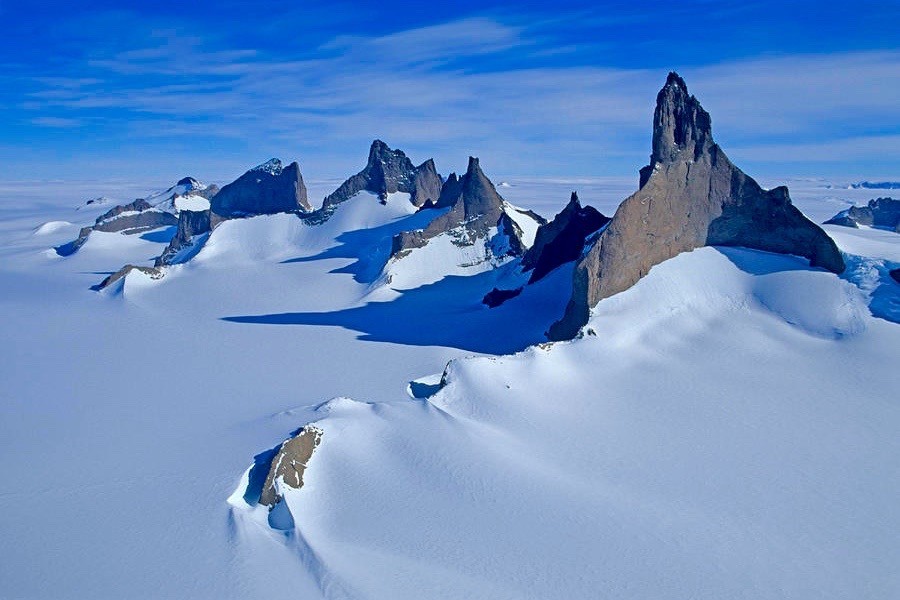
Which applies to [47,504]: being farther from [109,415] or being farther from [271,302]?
[271,302]

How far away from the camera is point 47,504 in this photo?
18984 mm

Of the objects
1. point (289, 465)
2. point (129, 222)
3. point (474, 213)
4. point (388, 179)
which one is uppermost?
point (388, 179)

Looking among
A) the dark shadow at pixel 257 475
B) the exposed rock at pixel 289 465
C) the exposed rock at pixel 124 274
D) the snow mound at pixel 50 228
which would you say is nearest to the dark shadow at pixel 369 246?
the exposed rock at pixel 124 274

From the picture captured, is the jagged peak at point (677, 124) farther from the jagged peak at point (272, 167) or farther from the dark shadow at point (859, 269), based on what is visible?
the jagged peak at point (272, 167)

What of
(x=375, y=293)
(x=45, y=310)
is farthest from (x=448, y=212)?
(x=45, y=310)

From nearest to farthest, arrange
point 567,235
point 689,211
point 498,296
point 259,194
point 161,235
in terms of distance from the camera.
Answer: point 689,211 → point 567,235 → point 498,296 → point 259,194 → point 161,235

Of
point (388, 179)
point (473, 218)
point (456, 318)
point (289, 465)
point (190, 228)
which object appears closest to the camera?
point (289, 465)

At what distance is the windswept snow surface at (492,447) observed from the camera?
15.8m

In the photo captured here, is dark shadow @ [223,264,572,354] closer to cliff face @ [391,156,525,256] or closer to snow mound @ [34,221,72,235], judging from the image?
cliff face @ [391,156,525,256]

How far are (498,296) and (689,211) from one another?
463 inches

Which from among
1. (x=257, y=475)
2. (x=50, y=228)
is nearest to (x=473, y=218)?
(x=257, y=475)

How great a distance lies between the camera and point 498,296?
131 ft

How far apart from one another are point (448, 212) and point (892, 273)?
2999 centimetres

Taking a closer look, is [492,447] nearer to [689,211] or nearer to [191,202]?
[689,211]
